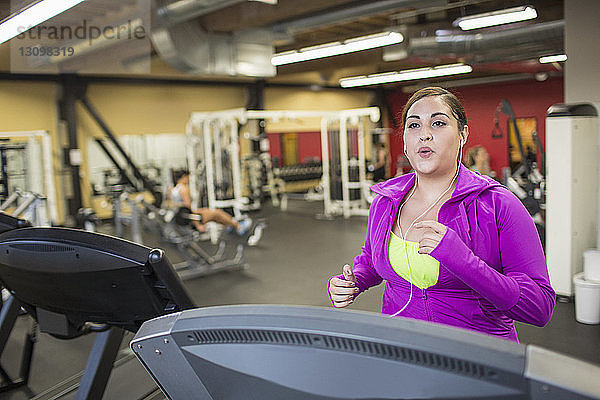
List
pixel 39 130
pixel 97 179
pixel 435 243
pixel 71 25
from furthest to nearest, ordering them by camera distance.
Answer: pixel 97 179 → pixel 39 130 → pixel 71 25 → pixel 435 243

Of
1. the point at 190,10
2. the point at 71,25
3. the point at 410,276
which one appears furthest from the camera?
the point at 71,25

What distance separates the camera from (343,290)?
4.46 feet

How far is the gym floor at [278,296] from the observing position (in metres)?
3.28

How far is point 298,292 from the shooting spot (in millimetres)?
5191

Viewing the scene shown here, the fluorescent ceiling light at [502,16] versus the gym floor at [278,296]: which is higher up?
the fluorescent ceiling light at [502,16]

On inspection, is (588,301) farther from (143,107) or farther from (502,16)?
(143,107)

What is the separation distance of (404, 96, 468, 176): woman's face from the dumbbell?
506 centimetres

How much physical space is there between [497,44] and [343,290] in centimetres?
607

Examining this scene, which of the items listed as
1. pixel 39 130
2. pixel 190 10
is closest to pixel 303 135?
pixel 39 130

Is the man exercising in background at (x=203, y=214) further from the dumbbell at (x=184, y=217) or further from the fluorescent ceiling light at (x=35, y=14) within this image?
the fluorescent ceiling light at (x=35, y=14)

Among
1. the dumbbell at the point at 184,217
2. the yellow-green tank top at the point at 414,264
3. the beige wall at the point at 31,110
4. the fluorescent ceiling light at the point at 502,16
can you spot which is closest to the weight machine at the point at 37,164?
the beige wall at the point at 31,110

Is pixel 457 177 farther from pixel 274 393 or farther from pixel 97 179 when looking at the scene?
pixel 97 179

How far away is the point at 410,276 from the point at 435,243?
23 centimetres

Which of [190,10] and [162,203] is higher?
[190,10]
